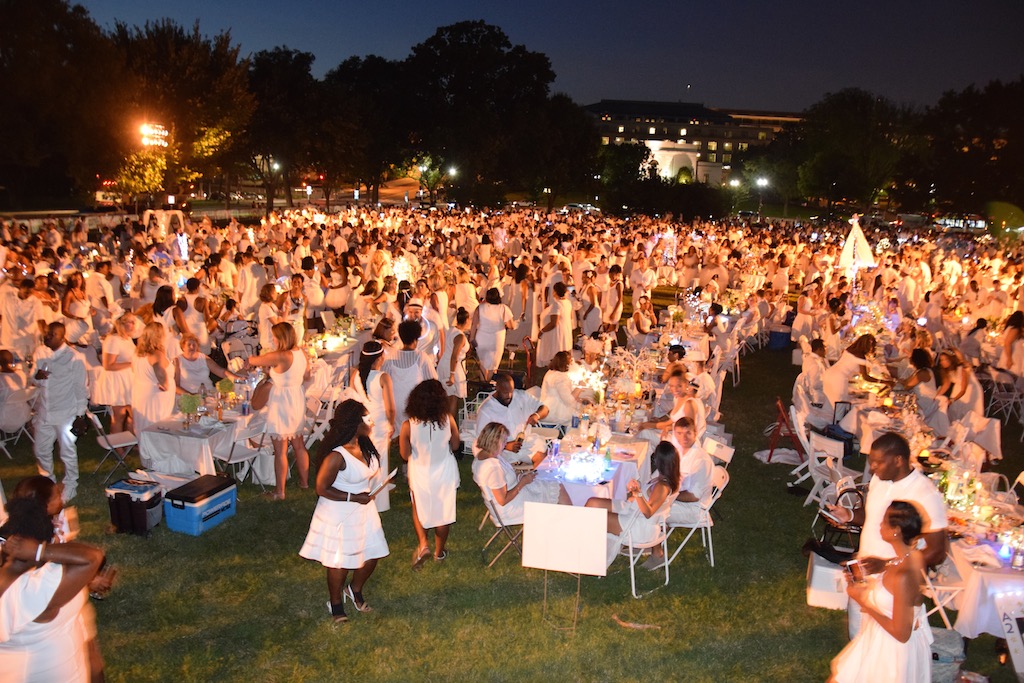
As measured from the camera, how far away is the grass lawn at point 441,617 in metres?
5.12

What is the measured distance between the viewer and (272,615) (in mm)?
5633

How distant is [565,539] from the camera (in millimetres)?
5176

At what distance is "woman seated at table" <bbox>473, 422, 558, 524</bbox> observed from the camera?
227 inches

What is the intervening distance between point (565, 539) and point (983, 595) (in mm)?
2965

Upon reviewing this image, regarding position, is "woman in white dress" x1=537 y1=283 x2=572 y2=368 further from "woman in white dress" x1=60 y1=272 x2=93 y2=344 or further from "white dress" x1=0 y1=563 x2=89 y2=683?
"white dress" x1=0 y1=563 x2=89 y2=683

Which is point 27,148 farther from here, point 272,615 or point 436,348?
point 272,615

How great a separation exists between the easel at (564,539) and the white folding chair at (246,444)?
11.1ft

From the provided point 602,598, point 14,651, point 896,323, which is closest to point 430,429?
point 602,598

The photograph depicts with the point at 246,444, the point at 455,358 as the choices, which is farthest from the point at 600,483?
the point at 455,358

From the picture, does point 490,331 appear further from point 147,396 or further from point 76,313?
point 76,313

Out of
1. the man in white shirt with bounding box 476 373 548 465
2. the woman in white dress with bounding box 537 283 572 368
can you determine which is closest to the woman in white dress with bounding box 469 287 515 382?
the woman in white dress with bounding box 537 283 572 368

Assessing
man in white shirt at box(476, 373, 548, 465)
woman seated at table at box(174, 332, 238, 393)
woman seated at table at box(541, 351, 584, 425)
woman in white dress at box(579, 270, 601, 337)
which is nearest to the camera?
man in white shirt at box(476, 373, 548, 465)

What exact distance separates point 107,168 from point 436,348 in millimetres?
28743

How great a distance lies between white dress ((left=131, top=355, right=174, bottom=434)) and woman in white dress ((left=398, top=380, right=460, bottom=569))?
2974 mm
